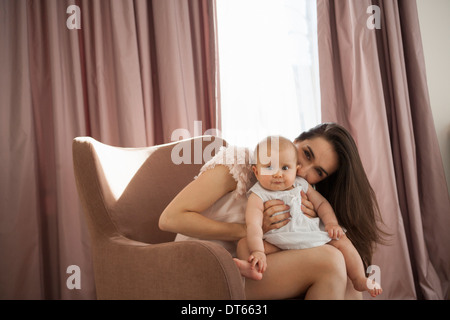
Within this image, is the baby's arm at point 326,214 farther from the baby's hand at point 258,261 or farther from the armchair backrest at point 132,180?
the armchair backrest at point 132,180

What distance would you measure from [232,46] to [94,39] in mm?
808

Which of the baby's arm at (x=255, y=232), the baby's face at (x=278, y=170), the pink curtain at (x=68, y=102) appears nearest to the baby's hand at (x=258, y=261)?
the baby's arm at (x=255, y=232)

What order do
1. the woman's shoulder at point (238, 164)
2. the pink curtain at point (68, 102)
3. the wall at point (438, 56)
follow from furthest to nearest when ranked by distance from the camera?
the wall at point (438, 56) → the pink curtain at point (68, 102) → the woman's shoulder at point (238, 164)

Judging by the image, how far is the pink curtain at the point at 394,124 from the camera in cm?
229

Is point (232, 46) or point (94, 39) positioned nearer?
point (94, 39)

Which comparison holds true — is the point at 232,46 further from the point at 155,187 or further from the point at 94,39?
the point at 155,187

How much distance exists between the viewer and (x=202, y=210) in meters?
1.24

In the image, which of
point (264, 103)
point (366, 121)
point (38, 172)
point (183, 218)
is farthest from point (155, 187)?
point (366, 121)

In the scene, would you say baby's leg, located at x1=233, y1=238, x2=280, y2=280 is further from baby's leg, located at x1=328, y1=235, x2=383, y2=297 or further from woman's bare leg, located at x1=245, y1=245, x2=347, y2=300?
baby's leg, located at x1=328, y1=235, x2=383, y2=297

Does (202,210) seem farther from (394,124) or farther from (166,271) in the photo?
(394,124)

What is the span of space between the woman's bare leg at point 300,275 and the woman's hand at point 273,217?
0.11 metres

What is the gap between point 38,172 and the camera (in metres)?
2.10

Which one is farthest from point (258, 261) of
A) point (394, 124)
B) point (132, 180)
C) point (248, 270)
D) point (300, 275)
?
A: point (394, 124)

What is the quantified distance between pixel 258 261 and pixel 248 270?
0.04 m
